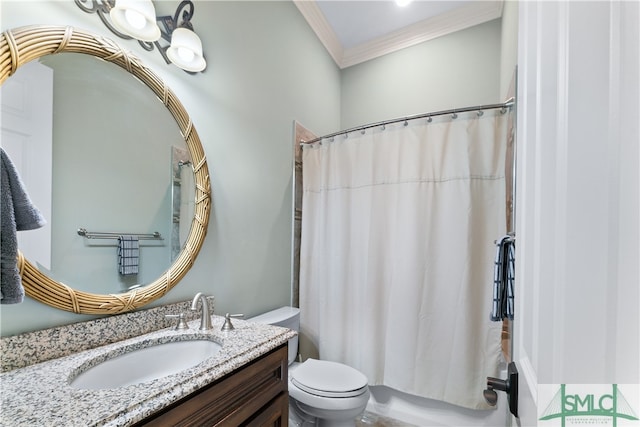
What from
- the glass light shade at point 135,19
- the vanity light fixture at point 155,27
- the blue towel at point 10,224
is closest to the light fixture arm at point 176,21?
the vanity light fixture at point 155,27

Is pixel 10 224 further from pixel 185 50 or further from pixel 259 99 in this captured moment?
pixel 259 99

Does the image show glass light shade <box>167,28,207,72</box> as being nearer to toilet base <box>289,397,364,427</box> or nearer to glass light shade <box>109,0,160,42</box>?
glass light shade <box>109,0,160,42</box>

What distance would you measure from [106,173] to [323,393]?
1.39m

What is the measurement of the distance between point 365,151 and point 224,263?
1189 millimetres

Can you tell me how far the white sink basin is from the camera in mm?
890

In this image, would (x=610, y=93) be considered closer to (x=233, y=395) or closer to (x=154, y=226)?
(x=233, y=395)

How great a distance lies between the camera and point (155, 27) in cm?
113

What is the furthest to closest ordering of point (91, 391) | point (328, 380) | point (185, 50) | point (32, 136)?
1. point (328, 380)
2. point (185, 50)
3. point (32, 136)
4. point (91, 391)

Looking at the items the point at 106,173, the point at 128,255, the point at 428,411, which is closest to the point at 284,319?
the point at 128,255

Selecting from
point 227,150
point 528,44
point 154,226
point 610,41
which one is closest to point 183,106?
point 227,150

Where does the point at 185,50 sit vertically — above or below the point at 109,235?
above

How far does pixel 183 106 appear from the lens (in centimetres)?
137

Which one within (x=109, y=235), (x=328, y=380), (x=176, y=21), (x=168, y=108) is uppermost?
(x=176, y=21)

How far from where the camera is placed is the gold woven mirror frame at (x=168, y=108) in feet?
2.81
